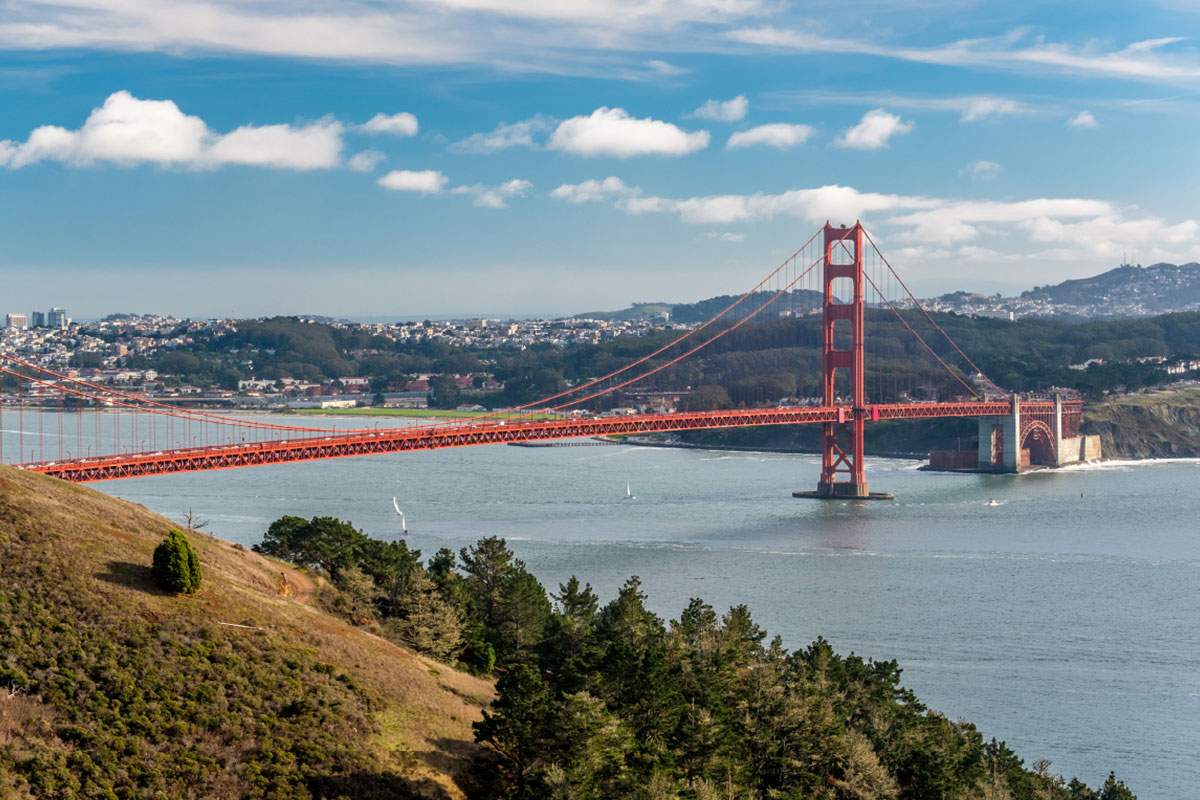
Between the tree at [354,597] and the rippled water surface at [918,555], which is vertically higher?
the tree at [354,597]

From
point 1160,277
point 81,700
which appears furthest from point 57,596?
point 1160,277

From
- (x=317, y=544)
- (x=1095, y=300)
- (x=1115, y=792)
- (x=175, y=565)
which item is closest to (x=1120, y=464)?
(x=317, y=544)

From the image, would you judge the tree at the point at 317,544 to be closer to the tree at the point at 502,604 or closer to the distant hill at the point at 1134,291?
the tree at the point at 502,604

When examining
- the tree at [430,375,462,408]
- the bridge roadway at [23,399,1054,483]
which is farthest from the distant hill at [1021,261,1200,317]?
the bridge roadway at [23,399,1054,483]

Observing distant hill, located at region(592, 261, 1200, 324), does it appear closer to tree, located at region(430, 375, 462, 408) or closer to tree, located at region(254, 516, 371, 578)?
tree, located at region(430, 375, 462, 408)


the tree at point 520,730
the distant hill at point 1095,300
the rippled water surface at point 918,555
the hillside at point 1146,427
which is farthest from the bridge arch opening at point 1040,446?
the distant hill at point 1095,300

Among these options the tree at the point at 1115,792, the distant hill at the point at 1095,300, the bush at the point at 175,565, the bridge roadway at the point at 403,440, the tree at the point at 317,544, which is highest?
the distant hill at the point at 1095,300

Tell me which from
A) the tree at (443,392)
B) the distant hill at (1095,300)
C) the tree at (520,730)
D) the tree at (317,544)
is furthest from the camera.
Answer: the distant hill at (1095,300)
